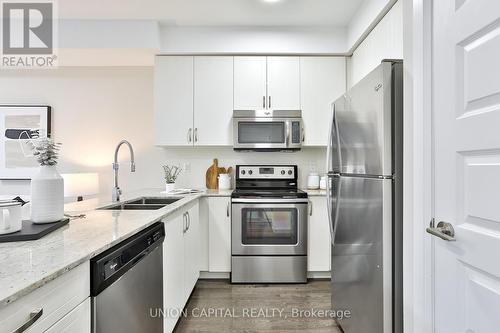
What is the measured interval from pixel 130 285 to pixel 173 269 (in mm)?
681

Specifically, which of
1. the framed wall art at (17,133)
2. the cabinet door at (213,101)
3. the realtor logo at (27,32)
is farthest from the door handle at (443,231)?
the framed wall art at (17,133)

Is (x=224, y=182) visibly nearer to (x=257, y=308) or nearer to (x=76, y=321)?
(x=257, y=308)

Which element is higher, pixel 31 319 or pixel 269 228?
pixel 31 319

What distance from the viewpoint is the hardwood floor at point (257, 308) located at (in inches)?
81.8

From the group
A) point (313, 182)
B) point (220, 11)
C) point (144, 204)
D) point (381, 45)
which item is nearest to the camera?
point (381, 45)

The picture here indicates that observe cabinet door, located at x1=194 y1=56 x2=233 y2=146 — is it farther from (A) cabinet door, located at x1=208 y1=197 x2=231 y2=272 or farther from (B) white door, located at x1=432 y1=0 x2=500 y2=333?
(B) white door, located at x1=432 y1=0 x2=500 y2=333

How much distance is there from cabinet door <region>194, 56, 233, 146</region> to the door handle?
231 cm

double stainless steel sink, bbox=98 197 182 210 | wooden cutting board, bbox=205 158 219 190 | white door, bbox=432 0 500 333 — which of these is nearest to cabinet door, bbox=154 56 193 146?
wooden cutting board, bbox=205 158 219 190

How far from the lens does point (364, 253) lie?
1.58 metres

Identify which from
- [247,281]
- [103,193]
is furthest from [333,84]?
[103,193]

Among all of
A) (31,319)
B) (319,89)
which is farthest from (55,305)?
(319,89)

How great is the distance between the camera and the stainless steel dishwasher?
988 mm

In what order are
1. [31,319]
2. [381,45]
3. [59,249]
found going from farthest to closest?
[381,45] → [59,249] → [31,319]

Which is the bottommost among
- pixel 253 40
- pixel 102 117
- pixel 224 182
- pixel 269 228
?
pixel 269 228
